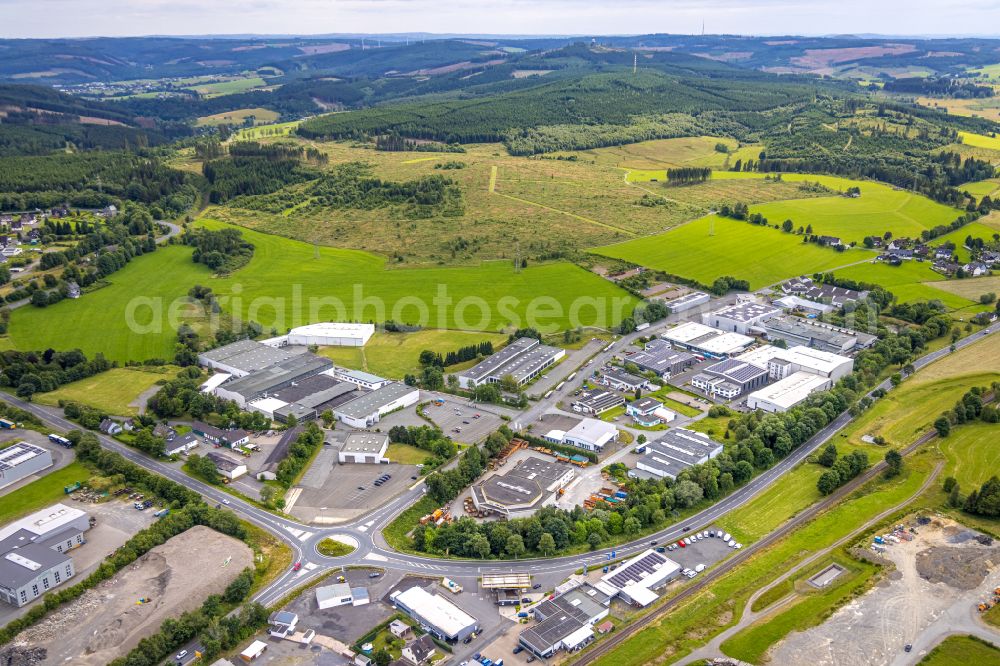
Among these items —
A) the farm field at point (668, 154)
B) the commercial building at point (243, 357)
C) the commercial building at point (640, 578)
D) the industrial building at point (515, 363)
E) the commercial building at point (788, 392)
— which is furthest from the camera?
the farm field at point (668, 154)

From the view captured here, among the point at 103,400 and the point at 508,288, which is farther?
the point at 508,288

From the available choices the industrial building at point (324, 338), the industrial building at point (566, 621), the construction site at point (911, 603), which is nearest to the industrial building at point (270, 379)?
the industrial building at point (324, 338)

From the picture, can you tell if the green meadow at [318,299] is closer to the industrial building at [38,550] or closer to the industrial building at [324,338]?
the industrial building at [324,338]

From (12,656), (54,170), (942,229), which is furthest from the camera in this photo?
(54,170)

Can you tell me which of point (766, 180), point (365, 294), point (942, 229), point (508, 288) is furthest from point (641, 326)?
point (766, 180)

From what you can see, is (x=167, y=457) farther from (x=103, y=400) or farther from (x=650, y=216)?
(x=650, y=216)

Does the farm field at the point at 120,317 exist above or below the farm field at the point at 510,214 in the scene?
below

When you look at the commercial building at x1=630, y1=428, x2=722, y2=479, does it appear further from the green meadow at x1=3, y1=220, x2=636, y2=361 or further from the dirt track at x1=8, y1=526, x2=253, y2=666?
the dirt track at x1=8, y1=526, x2=253, y2=666
